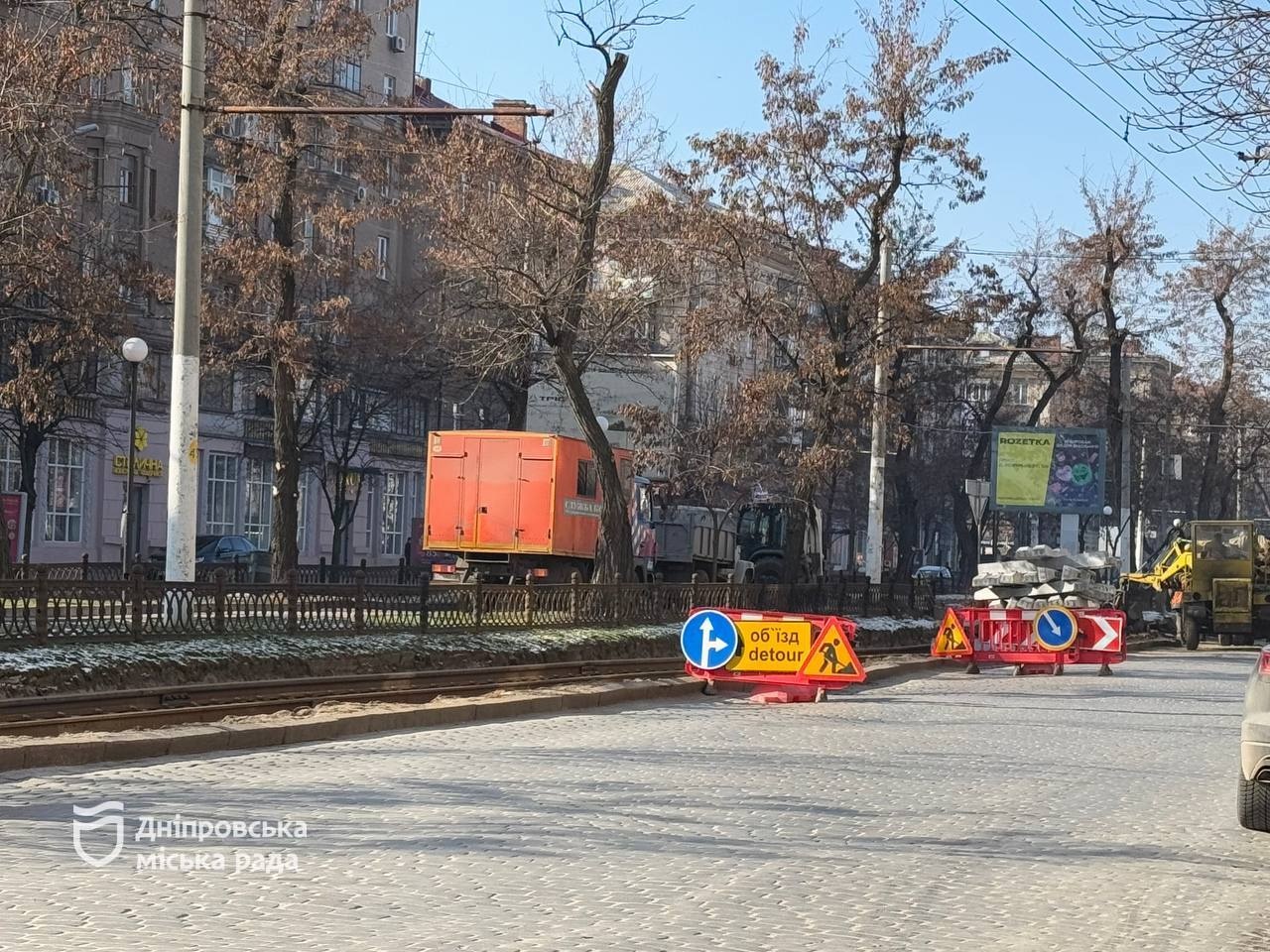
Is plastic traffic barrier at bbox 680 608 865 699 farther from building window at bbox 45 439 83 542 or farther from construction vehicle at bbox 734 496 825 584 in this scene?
building window at bbox 45 439 83 542

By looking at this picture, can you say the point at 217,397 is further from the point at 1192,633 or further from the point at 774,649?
the point at 774,649

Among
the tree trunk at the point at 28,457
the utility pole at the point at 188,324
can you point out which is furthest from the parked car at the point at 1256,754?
the tree trunk at the point at 28,457

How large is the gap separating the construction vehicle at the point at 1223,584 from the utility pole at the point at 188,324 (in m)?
27.5

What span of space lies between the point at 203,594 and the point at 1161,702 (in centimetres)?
1200

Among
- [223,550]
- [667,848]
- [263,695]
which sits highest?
[223,550]

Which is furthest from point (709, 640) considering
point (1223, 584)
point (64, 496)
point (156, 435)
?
point (156, 435)

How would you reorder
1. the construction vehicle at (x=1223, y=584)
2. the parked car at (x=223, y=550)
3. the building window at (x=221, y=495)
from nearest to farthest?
the construction vehicle at (x=1223, y=584), the parked car at (x=223, y=550), the building window at (x=221, y=495)

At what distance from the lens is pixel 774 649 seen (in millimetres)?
20188

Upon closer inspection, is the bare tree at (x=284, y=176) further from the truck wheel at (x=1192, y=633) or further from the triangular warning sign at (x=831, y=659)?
the truck wheel at (x=1192, y=633)

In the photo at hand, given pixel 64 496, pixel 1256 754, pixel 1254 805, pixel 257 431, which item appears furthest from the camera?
pixel 257 431

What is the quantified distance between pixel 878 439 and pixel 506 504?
856 cm

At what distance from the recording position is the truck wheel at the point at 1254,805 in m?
10.3

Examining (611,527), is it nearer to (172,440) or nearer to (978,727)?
(172,440)

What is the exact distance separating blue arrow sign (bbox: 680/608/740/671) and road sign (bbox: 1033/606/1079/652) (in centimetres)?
806
